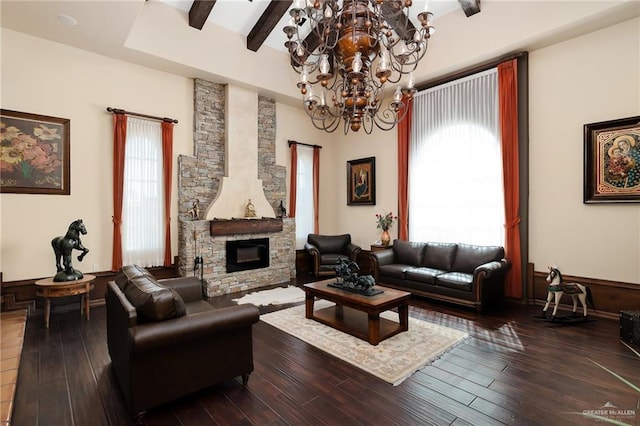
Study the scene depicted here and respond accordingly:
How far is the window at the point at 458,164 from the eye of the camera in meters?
5.24

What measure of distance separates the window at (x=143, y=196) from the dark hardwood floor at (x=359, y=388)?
5.83ft

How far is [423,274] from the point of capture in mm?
5051

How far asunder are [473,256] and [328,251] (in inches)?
120

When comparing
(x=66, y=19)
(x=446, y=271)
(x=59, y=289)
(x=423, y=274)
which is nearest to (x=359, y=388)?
(x=423, y=274)

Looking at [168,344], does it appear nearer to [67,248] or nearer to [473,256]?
[67,248]

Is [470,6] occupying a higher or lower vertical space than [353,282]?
higher

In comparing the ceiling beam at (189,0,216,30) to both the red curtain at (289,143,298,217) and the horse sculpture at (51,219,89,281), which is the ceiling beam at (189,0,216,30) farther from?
the horse sculpture at (51,219,89,281)

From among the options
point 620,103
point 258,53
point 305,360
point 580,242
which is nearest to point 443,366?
point 305,360

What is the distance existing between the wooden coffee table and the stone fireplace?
2.19 metres

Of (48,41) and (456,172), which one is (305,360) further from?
(48,41)

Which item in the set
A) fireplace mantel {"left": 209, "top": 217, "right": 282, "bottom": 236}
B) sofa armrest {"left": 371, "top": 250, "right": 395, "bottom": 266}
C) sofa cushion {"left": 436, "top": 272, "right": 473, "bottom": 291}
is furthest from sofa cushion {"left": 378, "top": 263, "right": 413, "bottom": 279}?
fireplace mantel {"left": 209, "top": 217, "right": 282, "bottom": 236}

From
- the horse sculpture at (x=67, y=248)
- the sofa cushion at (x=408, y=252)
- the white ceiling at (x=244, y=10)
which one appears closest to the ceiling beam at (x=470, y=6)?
the white ceiling at (x=244, y=10)

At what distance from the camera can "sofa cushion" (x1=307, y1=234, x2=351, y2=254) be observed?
711 cm

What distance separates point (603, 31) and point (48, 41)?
305 inches
